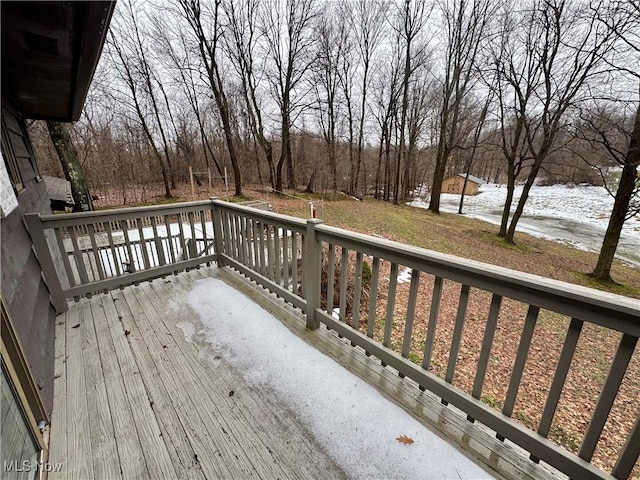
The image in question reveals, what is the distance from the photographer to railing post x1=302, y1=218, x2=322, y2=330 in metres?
2.20

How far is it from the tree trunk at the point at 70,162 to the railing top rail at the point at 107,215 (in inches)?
300

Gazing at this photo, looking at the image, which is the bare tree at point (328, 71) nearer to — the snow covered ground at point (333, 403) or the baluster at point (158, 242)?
the baluster at point (158, 242)

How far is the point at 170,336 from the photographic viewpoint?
2311 millimetres

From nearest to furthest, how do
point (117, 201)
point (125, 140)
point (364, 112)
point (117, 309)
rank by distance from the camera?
point (117, 309), point (117, 201), point (125, 140), point (364, 112)

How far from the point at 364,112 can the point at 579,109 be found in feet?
42.7

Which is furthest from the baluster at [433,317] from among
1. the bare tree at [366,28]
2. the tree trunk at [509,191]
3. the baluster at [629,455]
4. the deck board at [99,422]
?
the bare tree at [366,28]

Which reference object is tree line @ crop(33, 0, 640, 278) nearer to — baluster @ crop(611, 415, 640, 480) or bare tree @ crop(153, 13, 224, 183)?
bare tree @ crop(153, 13, 224, 183)

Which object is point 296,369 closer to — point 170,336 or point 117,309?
point 170,336

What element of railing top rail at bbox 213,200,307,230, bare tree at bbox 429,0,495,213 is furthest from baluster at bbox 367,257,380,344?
bare tree at bbox 429,0,495,213

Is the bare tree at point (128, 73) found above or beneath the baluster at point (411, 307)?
above

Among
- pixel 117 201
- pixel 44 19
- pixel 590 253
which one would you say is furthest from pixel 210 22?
pixel 590 253

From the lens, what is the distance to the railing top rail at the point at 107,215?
2.45m

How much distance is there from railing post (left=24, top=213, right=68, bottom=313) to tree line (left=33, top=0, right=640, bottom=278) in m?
10.5

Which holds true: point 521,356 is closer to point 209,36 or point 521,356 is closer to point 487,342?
point 487,342
